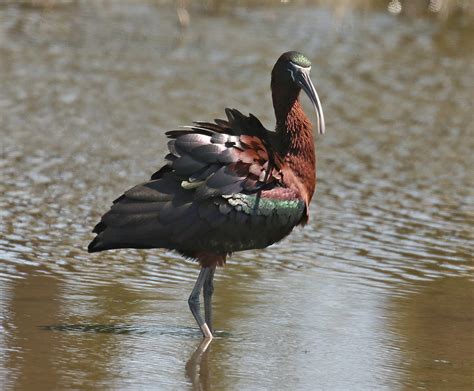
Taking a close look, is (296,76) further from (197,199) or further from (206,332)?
(206,332)

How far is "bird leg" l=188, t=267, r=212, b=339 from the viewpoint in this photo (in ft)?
23.3

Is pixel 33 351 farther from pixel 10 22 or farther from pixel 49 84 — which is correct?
pixel 10 22

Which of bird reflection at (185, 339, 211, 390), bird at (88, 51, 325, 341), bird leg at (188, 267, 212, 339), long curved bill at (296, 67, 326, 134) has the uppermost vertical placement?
long curved bill at (296, 67, 326, 134)

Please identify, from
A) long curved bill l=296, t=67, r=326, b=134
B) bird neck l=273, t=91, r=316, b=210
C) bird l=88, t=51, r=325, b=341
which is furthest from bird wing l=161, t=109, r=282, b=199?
long curved bill l=296, t=67, r=326, b=134

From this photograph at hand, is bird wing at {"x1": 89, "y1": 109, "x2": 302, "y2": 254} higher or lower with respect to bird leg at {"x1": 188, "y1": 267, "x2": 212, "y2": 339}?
higher

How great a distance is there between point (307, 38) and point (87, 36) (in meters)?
3.52

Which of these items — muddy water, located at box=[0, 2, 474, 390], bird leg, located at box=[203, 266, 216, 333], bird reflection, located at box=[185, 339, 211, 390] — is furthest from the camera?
bird leg, located at box=[203, 266, 216, 333]

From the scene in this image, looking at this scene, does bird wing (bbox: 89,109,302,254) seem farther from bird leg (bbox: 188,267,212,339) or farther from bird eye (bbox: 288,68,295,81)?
bird eye (bbox: 288,68,295,81)

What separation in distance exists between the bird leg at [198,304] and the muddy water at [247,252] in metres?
0.10

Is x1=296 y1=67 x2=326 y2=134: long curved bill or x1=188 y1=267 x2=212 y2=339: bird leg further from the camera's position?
x1=296 y1=67 x2=326 y2=134: long curved bill

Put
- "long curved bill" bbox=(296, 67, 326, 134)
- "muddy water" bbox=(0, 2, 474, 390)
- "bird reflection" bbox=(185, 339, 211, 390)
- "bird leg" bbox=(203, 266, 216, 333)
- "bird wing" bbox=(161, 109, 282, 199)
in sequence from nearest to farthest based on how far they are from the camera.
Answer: "bird reflection" bbox=(185, 339, 211, 390), "muddy water" bbox=(0, 2, 474, 390), "bird wing" bbox=(161, 109, 282, 199), "bird leg" bbox=(203, 266, 216, 333), "long curved bill" bbox=(296, 67, 326, 134)

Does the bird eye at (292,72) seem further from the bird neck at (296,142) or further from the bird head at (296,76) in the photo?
the bird neck at (296,142)

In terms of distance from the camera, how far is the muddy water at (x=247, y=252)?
6.71m

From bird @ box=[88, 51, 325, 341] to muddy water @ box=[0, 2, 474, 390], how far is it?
21.0 inches
